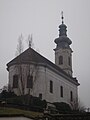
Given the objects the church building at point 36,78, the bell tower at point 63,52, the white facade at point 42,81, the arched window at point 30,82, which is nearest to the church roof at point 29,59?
the church building at point 36,78

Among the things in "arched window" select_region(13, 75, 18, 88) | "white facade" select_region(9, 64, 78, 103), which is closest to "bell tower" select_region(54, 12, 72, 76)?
"white facade" select_region(9, 64, 78, 103)

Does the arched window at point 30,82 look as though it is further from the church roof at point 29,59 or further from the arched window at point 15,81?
the church roof at point 29,59

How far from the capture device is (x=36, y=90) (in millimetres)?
41156

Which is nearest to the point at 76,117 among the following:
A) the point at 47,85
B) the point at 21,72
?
the point at 21,72

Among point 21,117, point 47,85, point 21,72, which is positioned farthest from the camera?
point 47,85

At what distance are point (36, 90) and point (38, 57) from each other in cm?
523

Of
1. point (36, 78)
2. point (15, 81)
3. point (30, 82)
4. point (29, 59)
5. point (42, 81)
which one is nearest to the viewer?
point (30, 82)

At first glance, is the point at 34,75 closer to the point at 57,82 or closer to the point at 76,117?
the point at 57,82

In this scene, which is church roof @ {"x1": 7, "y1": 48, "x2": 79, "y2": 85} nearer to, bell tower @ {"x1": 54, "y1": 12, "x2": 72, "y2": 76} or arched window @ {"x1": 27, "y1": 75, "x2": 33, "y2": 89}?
arched window @ {"x1": 27, "y1": 75, "x2": 33, "y2": 89}

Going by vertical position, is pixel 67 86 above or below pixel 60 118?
above

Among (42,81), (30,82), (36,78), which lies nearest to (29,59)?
(36,78)

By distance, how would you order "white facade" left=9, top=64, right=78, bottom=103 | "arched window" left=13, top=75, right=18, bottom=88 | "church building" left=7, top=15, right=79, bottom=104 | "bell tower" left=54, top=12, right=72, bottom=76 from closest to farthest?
"church building" left=7, top=15, right=79, bottom=104 < "white facade" left=9, top=64, right=78, bottom=103 < "arched window" left=13, top=75, right=18, bottom=88 < "bell tower" left=54, top=12, right=72, bottom=76

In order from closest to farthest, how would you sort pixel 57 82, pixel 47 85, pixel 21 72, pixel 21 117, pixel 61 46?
pixel 21 117 < pixel 21 72 < pixel 47 85 < pixel 57 82 < pixel 61 46

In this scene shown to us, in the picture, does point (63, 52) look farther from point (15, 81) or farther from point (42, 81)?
point (15, 81)
